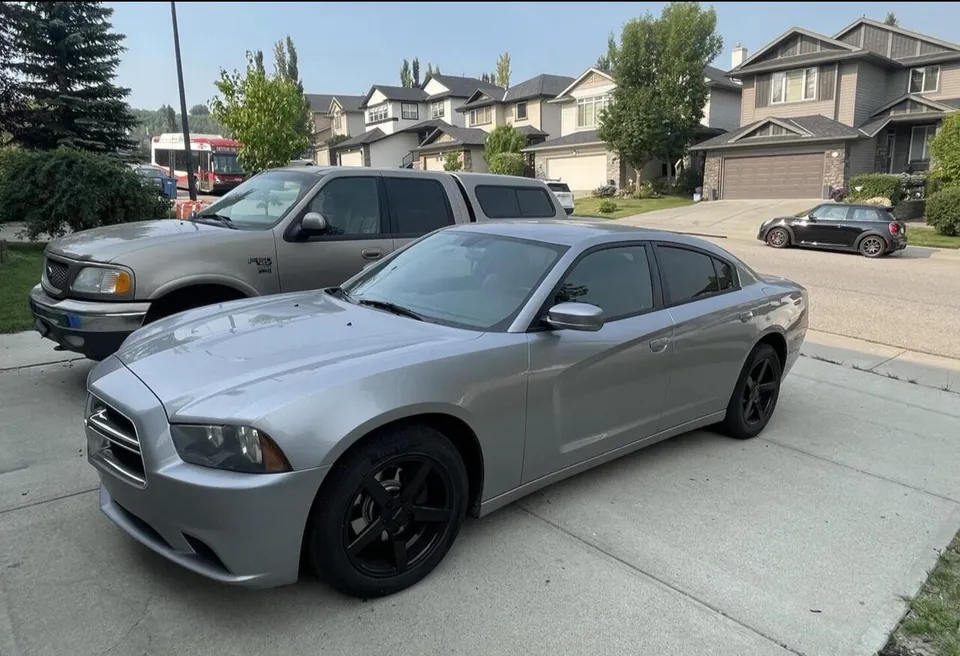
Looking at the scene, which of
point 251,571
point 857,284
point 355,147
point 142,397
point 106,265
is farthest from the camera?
point 355,147

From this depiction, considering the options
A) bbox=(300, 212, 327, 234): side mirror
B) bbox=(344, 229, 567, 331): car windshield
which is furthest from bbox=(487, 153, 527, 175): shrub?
bbox=(344, 229, 567, 331): car windshield

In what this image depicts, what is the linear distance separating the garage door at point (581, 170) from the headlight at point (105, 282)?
124 feet

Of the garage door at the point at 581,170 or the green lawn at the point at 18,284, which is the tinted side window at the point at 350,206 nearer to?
the green lawn at the point at 18,284

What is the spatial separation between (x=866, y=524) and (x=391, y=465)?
2.72 meters

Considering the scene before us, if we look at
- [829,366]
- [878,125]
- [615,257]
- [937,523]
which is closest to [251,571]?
[615,257]

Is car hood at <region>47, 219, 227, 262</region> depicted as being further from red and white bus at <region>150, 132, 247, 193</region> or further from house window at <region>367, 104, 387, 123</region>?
house window at <region>367, 104, 387, 123</region>

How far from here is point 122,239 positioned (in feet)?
17.0

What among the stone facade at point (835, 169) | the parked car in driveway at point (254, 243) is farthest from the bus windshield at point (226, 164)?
the parked car in driveway at point (254, 243)

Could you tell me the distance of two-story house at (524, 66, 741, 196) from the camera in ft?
132

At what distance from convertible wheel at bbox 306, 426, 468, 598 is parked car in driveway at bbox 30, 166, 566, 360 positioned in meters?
2.92

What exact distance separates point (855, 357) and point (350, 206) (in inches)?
226

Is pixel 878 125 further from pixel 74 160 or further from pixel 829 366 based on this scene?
pixel 74 160

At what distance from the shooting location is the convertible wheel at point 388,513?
263 cm

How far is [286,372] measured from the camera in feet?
8.95
